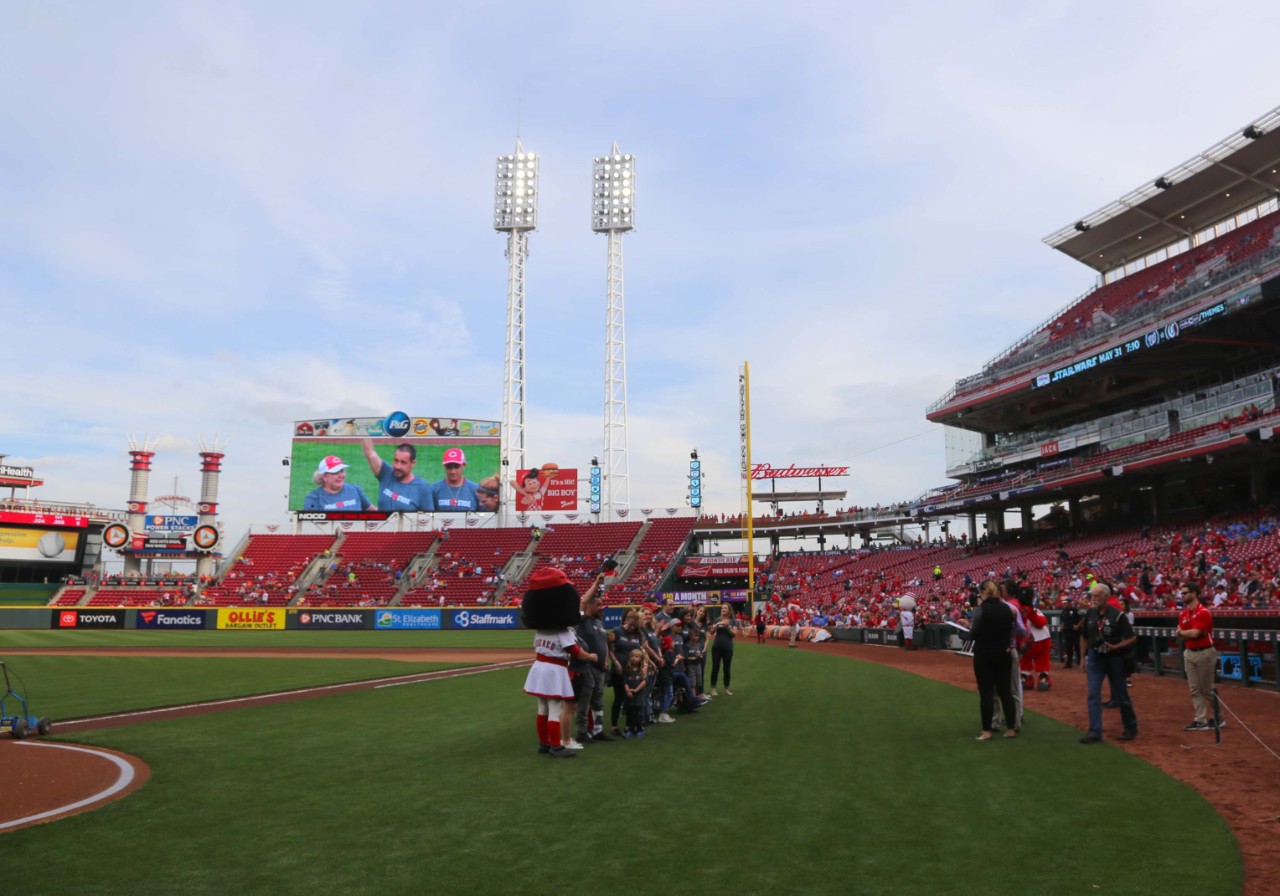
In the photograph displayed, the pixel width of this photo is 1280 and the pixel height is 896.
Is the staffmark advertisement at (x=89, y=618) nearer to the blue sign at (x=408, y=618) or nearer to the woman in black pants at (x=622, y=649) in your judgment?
the blue sign at (x=408, y=618)

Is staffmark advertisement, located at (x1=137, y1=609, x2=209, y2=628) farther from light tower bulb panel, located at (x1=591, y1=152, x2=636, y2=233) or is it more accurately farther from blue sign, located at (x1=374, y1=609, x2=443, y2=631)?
light tower bulb panel, located at (x1=591, y1=152, x2=636, y2=233)

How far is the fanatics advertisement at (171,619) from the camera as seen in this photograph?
48250mm

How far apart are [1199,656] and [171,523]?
68590 millimetres

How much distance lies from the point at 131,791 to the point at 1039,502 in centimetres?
4741

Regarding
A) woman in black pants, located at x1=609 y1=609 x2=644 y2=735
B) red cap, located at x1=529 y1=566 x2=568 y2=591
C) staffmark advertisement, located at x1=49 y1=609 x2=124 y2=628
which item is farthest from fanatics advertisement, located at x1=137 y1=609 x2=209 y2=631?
red cap, located at x1=529 y1=566 x2=568 y2=591

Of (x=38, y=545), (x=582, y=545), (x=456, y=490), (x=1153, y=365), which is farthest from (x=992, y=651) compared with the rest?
(x=38, y=545)

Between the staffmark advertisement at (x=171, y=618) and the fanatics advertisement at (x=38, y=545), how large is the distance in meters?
20.3

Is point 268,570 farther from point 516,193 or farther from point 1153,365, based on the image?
point 1153,365

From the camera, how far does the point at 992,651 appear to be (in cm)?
972

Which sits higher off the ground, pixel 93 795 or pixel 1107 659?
pixel 1107 659

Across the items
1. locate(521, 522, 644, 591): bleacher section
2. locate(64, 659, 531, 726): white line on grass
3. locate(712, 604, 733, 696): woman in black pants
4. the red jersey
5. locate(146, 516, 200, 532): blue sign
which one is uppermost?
locate(146, 516, 200, 532): blue sign

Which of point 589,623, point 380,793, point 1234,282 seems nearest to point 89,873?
point 380,793

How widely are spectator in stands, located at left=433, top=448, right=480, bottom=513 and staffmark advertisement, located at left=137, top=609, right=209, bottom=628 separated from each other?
17.1m

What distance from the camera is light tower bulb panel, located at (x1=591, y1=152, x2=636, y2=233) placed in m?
64.5
